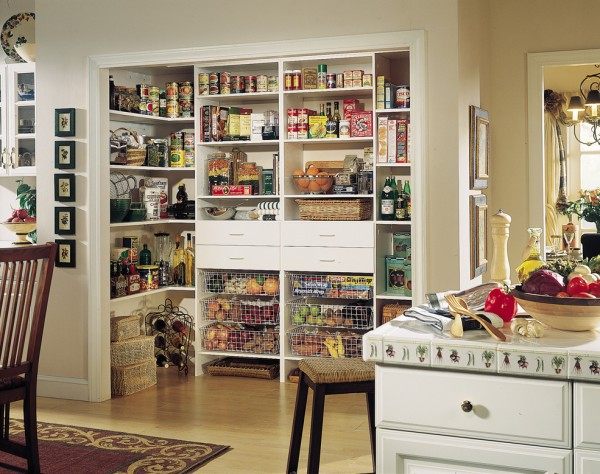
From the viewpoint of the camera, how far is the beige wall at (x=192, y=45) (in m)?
4.71

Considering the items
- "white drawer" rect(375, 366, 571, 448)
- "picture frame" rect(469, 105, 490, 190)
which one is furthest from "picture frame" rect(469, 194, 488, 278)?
"white drawer" rect(375, 366, 571, 448)

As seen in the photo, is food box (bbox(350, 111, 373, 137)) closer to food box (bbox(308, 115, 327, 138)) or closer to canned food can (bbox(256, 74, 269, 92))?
food box (bbox(308, 115, 327, 138))

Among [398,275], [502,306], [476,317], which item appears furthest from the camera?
[398,275]

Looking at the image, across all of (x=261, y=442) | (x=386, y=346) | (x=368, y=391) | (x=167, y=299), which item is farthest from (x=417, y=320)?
(x=167, y=299)

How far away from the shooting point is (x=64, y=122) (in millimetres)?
5477

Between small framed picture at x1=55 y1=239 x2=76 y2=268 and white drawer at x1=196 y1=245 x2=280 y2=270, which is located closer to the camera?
small framed picture at x1=55 y1=239 x2=76 y2=268

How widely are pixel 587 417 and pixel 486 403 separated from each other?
0.23m

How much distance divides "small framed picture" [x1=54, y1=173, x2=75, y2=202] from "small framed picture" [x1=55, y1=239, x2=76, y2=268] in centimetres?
27

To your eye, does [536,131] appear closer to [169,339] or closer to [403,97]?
[403,97]

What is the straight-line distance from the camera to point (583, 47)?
5.84 m

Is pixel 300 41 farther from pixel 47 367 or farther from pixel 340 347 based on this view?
pixel 47 367

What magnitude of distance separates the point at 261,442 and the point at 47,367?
5.93ft

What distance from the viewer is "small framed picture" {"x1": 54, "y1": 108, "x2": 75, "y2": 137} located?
545cm

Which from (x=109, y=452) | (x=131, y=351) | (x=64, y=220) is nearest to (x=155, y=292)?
(x=131, y=351)
